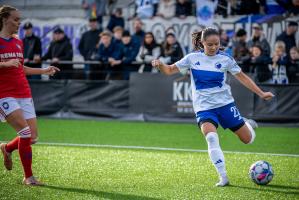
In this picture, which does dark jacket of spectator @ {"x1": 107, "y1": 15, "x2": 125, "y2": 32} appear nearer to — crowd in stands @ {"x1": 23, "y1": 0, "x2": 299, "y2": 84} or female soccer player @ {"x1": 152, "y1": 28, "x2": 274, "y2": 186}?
crowd in stands @ {"x1": 23, "y1": 0, "x2": 299, "y2": 84}

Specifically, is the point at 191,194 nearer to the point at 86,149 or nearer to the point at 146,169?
the point at 146,169

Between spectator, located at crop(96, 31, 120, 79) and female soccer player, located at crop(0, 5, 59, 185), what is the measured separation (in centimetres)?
865

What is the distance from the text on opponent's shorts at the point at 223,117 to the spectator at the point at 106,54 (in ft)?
29.4

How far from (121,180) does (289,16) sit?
11691 mm

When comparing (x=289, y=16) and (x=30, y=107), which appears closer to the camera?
(x=30, y=107)

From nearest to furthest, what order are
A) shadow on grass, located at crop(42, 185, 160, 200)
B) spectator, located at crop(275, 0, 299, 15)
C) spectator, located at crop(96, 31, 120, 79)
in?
1. shadow on grass, located at crop(42, 185, 160, 200)
2. spectator, located at crop(96, 31, 120, 79)
3. spectator, located at crop(275, 0, 299, 15)

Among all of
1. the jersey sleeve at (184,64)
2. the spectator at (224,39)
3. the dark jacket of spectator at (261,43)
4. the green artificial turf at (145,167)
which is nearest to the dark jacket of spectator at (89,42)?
the spectator at (224,39)

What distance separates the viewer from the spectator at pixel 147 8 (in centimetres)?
2047

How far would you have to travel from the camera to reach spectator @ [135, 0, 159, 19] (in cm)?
2047

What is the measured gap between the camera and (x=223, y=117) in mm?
8602

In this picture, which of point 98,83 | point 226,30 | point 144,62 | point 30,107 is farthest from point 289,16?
point 30,107

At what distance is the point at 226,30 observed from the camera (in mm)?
19469

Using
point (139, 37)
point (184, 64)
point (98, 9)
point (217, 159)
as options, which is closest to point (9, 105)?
point (184, 64)

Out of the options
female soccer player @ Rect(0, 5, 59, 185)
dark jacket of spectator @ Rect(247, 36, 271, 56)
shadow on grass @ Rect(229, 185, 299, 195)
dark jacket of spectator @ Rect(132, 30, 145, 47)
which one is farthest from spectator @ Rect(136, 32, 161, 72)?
shadow on grass @ Rect(229, 185, 299, 195)
